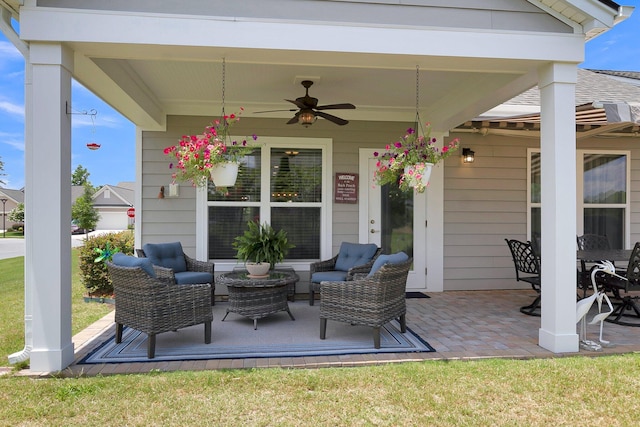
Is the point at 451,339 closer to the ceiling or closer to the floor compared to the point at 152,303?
closer to the floor

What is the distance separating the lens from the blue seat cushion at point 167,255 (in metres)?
5.21

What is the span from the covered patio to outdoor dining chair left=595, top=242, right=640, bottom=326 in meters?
0.30

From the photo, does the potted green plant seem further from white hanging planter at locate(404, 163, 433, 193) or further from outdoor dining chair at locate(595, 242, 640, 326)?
outdoor dining chair at locate(595, 242, 640, 326)

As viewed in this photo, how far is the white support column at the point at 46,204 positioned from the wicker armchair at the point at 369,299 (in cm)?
223

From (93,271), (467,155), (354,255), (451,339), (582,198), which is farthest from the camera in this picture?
(582,198)

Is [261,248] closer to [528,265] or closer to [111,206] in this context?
[528,265]

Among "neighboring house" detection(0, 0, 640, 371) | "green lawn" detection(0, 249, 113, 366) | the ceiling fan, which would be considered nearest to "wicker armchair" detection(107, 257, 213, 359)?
"neighboring house" detection(0, 0, 640, 371)

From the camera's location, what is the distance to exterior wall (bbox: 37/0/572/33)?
3346 millimetres

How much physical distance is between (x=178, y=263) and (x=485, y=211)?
469 centimetres

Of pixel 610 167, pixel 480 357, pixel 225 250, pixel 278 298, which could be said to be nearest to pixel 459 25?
pixel 480 357

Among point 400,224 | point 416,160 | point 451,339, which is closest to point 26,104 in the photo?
point 416,160

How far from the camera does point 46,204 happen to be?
10.4ft

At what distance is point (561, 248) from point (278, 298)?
279cm

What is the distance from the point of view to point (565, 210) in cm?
362
